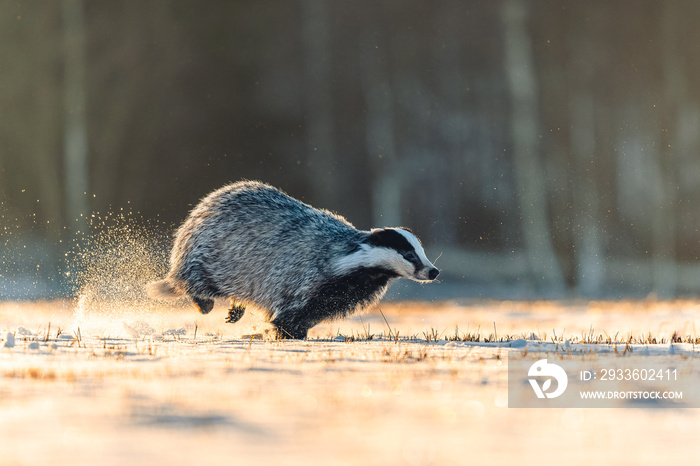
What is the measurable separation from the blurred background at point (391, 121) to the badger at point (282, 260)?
11.0 m

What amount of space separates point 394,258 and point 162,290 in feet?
9.08

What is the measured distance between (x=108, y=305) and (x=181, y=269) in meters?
1.39

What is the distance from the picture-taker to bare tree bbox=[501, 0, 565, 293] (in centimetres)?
1989

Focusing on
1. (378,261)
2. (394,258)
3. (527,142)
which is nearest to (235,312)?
(378,261)

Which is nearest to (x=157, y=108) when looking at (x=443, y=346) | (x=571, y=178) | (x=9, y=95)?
(x=9, y=95)

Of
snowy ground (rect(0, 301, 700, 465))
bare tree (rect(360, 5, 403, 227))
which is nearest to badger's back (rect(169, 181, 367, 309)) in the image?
snowy ground (rect(0, 301, 700, 465))

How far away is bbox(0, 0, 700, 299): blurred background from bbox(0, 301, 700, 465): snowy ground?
14430mm

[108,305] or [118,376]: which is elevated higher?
[108,305]

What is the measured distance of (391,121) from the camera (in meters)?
21.1

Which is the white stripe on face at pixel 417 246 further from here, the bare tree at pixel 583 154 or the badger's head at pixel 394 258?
the bare tree at pixel 583 154

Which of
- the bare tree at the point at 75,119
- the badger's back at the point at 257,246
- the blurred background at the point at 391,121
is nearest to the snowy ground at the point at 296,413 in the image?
the badger's back at the point at 257,246

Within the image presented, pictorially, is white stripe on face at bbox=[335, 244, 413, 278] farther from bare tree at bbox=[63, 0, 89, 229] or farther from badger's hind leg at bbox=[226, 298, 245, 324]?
bare tree at bbox=[63, 0, 89, 229]

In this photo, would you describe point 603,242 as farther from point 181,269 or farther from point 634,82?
point 181,269

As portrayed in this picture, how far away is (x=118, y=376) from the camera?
3895 millimetres
